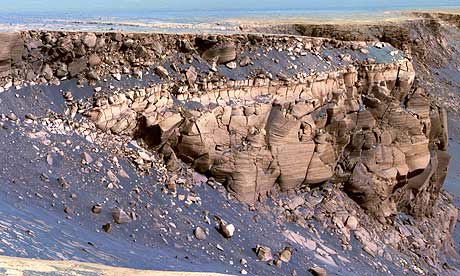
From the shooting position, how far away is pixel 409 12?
36906 millimetres

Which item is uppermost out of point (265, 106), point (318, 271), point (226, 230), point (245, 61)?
point (245, 61)

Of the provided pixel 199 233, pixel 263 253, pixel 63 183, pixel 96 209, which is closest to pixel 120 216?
pixel 96 209

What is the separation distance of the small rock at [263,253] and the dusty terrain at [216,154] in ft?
0.07

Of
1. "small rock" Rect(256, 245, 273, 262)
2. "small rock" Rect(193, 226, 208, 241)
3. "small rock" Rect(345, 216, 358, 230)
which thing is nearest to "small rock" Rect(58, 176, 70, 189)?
"small rock" Rect(193, 226, 208, 241)

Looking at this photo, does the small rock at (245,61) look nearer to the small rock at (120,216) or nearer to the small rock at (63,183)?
the small rock at (120,216)

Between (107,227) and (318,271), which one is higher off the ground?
(107,227)

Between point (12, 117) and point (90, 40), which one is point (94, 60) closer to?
point (90, 40)

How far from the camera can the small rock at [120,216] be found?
8.38 metres

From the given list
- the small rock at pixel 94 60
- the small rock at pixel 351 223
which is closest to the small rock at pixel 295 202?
the small rock at pixel 351 223

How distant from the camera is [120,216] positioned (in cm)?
840

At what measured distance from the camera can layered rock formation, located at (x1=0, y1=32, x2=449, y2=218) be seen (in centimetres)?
1012

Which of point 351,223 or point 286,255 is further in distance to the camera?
point 351,223

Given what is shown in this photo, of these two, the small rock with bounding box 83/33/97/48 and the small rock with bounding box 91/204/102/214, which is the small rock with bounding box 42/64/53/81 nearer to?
the small rock with bounding box 83/33/97/48

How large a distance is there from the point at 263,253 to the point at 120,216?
242 cm
